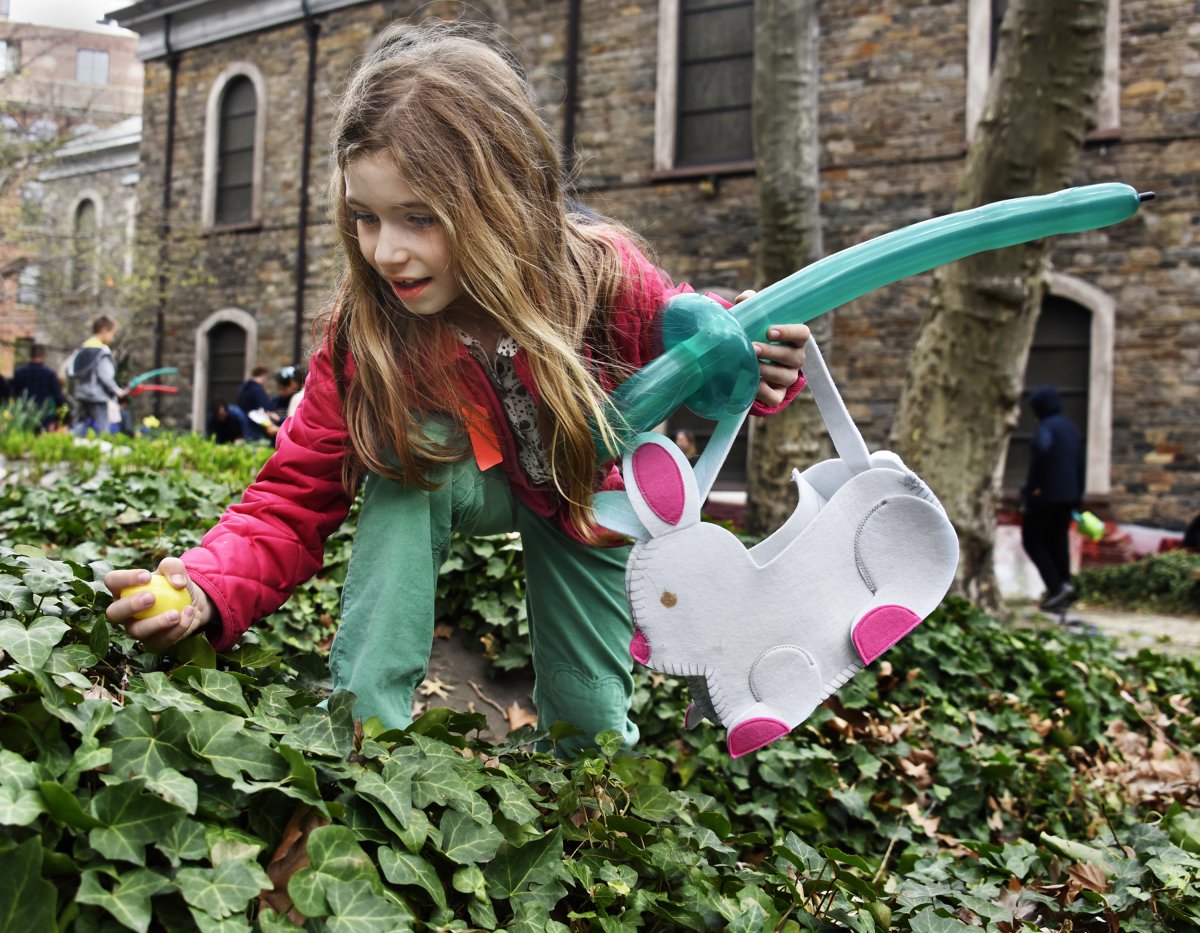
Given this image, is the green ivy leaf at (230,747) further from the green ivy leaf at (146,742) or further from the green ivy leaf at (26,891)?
the green ivy leaf at (26,891)

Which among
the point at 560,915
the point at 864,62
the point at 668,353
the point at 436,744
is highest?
the point at 864,62

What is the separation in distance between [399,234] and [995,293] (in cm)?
397

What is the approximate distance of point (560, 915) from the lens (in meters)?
1.53

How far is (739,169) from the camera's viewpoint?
1126cm

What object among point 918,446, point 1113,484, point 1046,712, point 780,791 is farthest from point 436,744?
point 1113,484

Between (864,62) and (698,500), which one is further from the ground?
(864,62)

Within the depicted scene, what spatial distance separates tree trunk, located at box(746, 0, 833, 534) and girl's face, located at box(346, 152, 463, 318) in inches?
149

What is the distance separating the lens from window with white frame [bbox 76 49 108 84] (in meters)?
54.9

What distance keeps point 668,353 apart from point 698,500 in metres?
0.29

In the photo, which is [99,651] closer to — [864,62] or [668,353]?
[668,353]

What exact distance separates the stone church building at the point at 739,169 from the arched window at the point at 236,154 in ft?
0.11

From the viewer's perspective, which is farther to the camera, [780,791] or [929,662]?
[929,662]

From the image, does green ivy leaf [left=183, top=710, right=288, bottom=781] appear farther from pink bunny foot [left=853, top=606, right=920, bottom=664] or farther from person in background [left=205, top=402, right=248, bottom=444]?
person in background [left=205, top=402, right=248, bottom=444]

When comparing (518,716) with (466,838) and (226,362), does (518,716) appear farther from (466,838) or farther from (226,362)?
(226,362)
